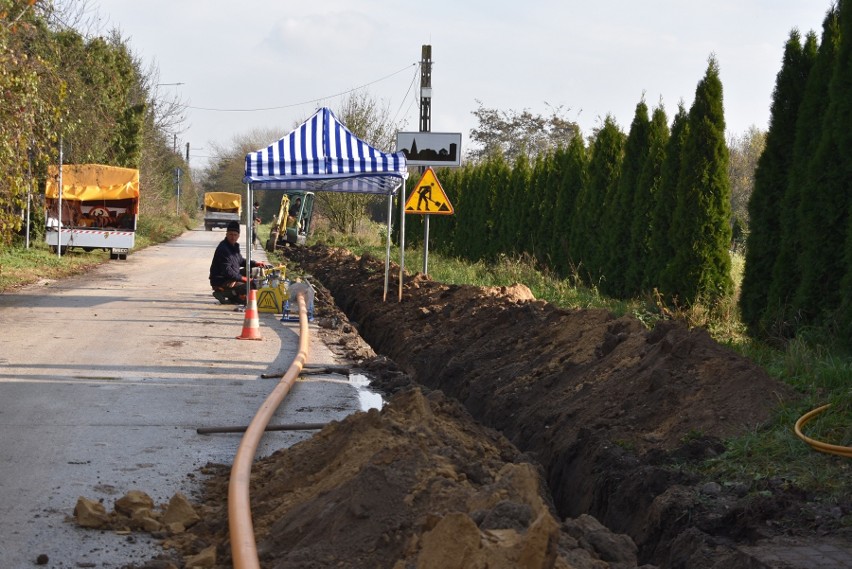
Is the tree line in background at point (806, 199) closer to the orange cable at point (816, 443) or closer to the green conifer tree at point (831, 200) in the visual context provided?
the green conifer tree at point (831, 200)

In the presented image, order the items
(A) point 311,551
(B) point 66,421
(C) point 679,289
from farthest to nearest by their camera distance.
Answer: (C) point 679,289 → (B) point 66,421 → (A) point 311,551

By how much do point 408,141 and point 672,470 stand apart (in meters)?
→ 13.3

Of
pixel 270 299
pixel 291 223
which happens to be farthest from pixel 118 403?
pixel 291 223

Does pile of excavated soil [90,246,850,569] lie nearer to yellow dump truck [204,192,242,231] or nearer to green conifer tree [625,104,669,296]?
green conifer tree [625,104,669,296]

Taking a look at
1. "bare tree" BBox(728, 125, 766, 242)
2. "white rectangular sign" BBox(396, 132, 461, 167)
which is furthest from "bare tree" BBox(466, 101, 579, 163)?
"white rectangular sign" BBox(396, 132, 461, 167)

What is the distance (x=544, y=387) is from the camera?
9.68m

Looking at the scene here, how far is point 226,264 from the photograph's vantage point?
59.0 feet

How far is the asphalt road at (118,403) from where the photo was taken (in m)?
5.70

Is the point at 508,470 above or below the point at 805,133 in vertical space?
below

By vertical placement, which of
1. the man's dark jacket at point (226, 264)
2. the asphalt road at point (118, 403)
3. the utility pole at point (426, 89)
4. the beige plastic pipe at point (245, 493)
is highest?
the utility pole at point (426, 89)

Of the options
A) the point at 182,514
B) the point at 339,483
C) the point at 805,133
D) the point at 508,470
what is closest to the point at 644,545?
the point at 508,470

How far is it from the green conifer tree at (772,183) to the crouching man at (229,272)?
8.86 metres

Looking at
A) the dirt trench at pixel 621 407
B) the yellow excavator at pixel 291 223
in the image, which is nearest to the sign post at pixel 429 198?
the dirt trench at pixel 621 407

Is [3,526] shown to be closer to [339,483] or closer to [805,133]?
[339,483]
